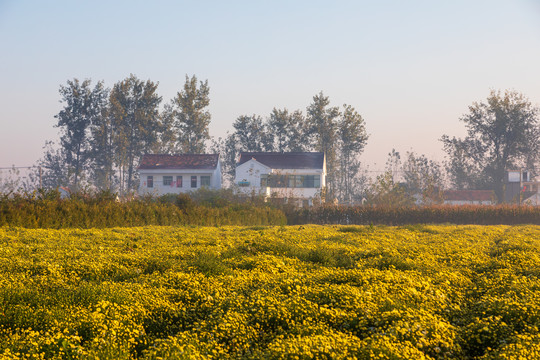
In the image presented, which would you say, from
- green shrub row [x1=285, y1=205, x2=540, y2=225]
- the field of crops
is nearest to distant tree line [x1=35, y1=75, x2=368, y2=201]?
green shrub row [x1=285, y1=205, x2=540, y2=225]

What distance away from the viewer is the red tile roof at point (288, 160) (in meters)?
71.2

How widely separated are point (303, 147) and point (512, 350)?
85.3 m

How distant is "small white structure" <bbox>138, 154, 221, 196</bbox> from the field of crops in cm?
5728

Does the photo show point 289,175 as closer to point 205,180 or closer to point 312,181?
point 312,181

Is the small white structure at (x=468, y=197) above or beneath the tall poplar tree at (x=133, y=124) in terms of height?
beneath

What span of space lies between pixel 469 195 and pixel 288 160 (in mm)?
33669

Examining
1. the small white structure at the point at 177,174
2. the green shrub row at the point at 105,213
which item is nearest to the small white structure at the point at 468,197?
the small white structure at the point at 177,174

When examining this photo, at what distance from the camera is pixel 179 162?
70062 millimetres

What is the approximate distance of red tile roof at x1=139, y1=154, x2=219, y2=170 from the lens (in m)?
69.3

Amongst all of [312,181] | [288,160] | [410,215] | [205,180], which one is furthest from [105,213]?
[288,160]

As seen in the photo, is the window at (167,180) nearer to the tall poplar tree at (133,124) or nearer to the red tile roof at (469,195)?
the tall poplar tree at (133,124)

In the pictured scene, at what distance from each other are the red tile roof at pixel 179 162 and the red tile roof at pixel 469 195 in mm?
39792

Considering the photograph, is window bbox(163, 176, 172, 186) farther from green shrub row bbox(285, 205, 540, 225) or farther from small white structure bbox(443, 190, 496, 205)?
small white structure bbox(443, 190, 496, 205)

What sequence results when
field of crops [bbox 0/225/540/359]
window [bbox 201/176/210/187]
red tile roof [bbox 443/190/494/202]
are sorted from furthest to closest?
red tile roof [bbox 443/190/494/202], window [bbox 201/176/210/187], field of crops [bbox 0/225/540/359]
